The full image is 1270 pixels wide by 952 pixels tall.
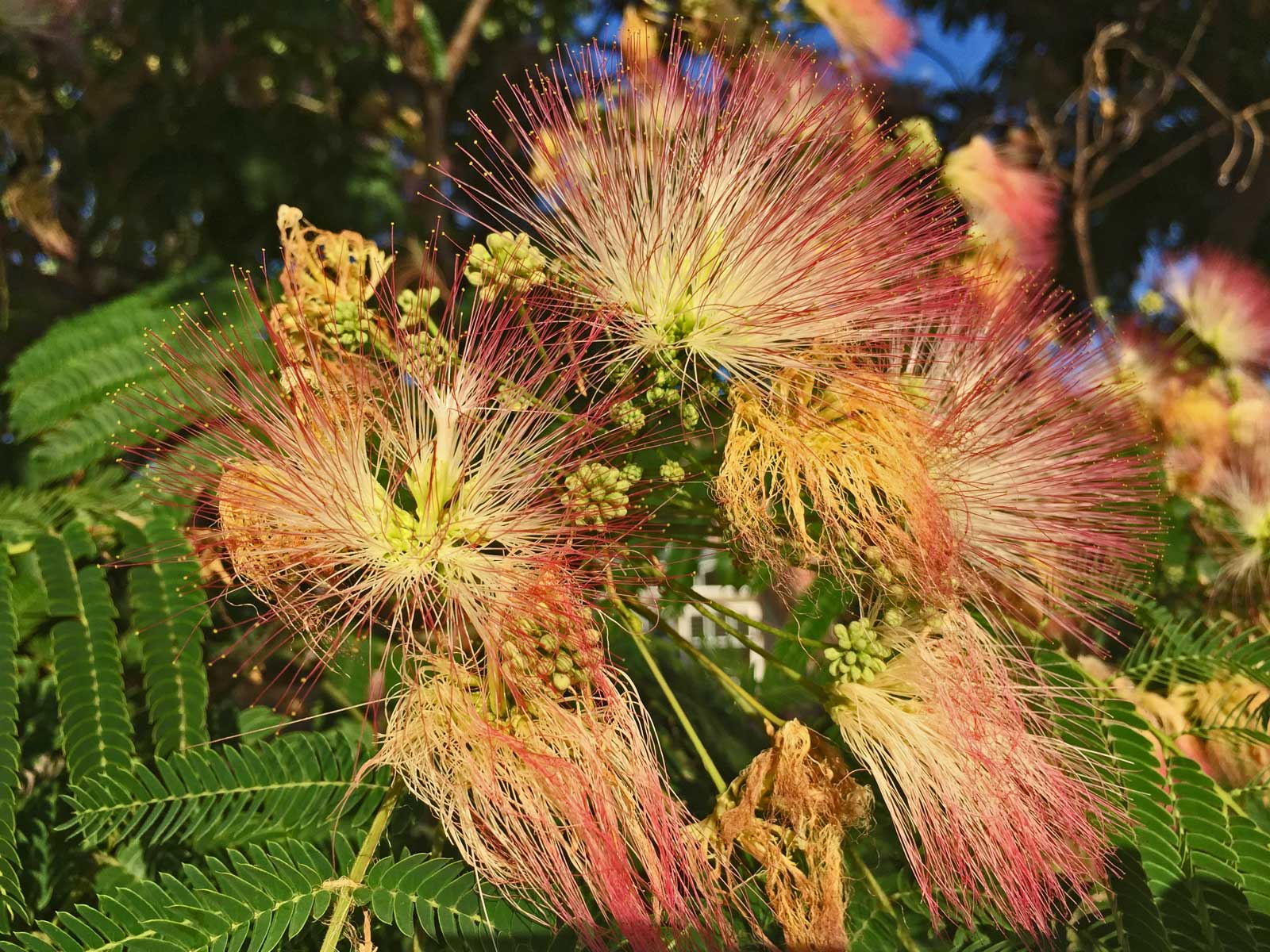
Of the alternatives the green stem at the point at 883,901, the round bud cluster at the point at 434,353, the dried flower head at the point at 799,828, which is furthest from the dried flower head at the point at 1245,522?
the round bud cluster at the point at 434,353

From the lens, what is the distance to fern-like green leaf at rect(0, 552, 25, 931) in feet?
4.62

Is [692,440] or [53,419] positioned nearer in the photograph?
[692,440]

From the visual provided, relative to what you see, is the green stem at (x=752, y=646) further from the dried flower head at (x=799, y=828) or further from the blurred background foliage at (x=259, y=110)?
the blurred background foliage at (x=259, y=110)

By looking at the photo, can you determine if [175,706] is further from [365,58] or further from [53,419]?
[365,58]

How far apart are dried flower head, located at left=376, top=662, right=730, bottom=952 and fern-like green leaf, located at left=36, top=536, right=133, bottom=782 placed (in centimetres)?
56

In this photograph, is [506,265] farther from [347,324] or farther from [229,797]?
[229,797]

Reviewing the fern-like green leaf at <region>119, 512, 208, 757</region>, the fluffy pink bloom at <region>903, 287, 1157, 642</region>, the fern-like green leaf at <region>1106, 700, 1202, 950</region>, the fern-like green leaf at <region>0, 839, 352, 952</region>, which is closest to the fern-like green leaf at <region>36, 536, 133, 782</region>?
the fern-like green leaf at <region>119, 512, 208, 757</region>

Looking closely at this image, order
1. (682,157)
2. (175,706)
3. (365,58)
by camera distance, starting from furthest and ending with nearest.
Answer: (365,58), (175,706), (682,157)

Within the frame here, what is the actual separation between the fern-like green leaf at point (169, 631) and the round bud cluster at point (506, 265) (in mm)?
671

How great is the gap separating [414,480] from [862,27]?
9.09 feet

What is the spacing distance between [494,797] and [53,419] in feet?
4.93

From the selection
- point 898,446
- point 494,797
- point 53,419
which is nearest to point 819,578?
point 898,446

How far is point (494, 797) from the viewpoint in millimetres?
1329

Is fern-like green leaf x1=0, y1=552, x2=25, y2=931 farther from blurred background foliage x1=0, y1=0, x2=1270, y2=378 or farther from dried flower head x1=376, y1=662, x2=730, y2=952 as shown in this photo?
blurred background foliage x1=0, y1=0, x2=1270, y2=378
